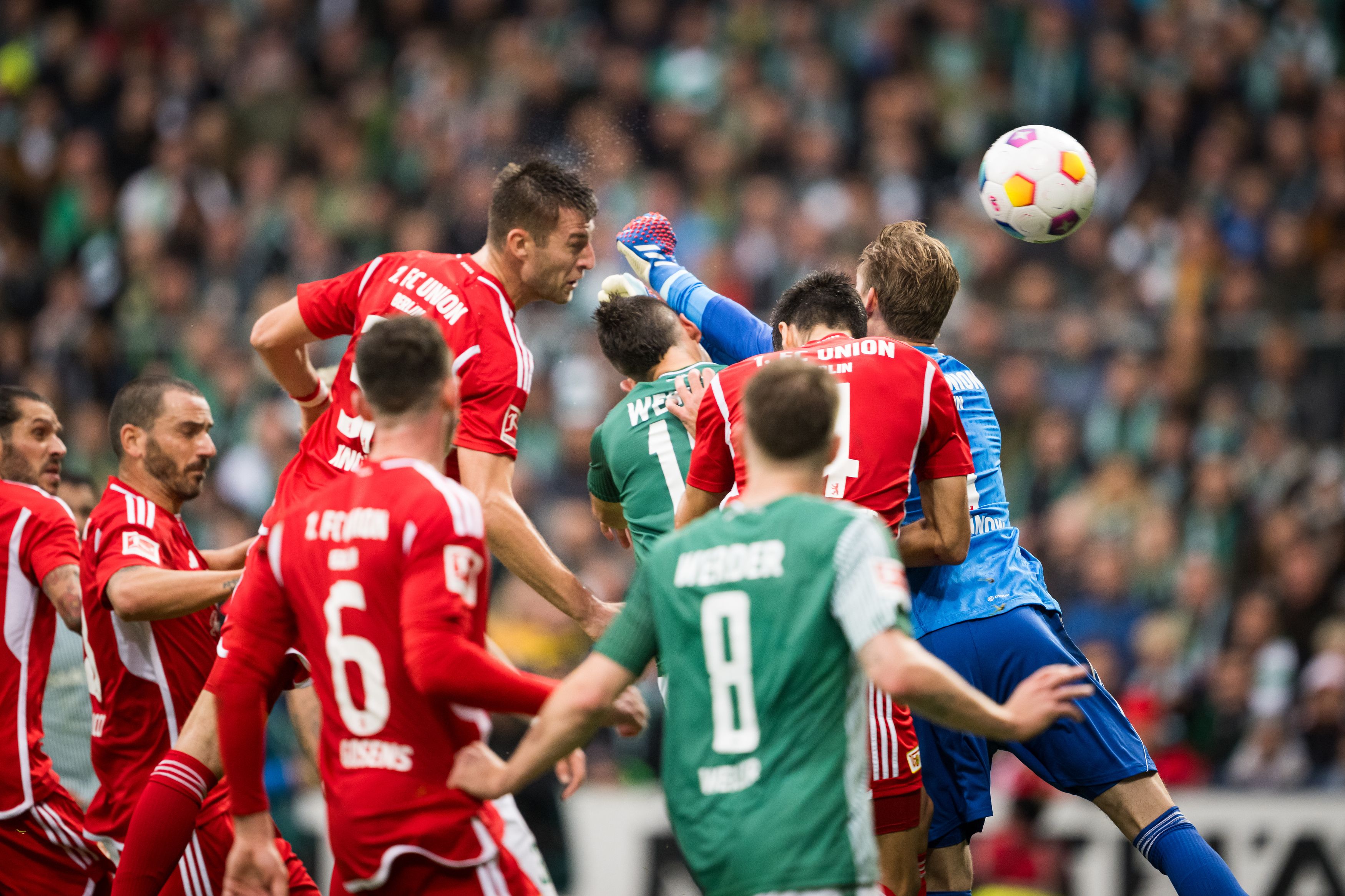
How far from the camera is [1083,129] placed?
1545 centimetres

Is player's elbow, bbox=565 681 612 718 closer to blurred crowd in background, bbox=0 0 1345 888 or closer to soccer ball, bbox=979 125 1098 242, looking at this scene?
soccer ball, bbox=979 125 1098 242

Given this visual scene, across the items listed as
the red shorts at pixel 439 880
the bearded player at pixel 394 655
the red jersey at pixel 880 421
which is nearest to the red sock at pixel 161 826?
the bearded player at pixel 394 655

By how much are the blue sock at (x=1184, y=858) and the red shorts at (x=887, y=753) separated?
101 centimetres

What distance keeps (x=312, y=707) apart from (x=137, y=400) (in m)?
2.14

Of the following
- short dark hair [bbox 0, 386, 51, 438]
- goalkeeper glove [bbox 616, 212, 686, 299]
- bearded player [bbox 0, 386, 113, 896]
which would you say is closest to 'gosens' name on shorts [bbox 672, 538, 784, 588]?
bearded player [bbox 0, 386, 113, 896]

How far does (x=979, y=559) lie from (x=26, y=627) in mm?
4126

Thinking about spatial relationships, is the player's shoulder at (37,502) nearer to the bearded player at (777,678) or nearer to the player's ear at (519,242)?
the player's ear at (519,242)

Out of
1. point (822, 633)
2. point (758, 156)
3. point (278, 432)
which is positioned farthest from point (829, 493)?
point (758, 156)

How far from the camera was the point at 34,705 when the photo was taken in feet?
21.2

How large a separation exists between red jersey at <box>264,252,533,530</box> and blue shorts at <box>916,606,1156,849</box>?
2.01 meters

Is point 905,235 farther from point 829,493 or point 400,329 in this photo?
point 400,329

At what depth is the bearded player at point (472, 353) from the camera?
5734 mm

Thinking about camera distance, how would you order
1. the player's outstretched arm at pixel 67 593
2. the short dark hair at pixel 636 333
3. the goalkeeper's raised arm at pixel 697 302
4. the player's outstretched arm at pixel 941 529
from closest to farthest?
the player's outstretched arm at pixel 941 529, the player's outstretched arm at pixel 67 593, the short dark hair at pixel 636 333, the goalkeeper's raised arm at pixel 697 302

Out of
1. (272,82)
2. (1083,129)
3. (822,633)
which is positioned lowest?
(822,633)
